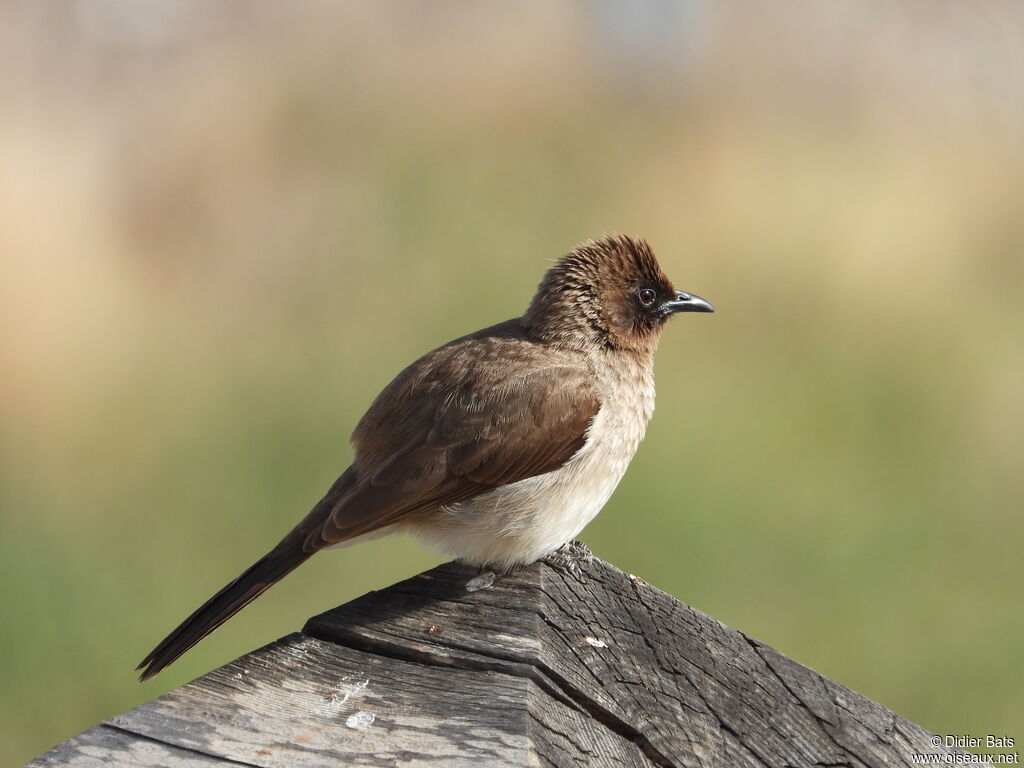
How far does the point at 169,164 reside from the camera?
7875 mm

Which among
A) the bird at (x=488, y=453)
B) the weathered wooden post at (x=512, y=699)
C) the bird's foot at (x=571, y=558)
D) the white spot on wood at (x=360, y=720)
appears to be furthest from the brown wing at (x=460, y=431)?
Answer: the white spot on wood at (x=360, y=720)

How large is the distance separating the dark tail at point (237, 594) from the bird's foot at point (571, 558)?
2.20 feet

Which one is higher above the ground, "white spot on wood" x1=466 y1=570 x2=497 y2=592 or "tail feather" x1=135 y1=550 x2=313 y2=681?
"white spot on wood" x1=466 y1=570 x2=497 y2=592

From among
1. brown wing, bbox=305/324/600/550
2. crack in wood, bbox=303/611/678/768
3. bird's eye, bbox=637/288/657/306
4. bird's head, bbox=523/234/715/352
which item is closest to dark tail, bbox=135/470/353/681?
brown wing, bbox=305/324/600/550

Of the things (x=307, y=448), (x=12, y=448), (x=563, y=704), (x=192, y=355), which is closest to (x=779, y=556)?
(x=307, y=448)

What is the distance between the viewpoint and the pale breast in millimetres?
3857

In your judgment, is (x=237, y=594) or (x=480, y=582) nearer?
(x=480, y=582)

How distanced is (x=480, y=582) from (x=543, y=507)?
0.97 m

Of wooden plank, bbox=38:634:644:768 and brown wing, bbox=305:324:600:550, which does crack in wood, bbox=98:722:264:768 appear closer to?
wooden plank, bbox=38:634:644:768

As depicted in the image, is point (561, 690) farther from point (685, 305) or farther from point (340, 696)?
point (685, 305)

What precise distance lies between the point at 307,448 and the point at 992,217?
176 inches

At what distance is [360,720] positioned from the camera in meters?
2.38

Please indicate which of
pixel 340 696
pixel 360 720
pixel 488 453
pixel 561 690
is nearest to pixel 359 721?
pixel 360 720

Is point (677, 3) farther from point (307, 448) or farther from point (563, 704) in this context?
point (563, 704)
